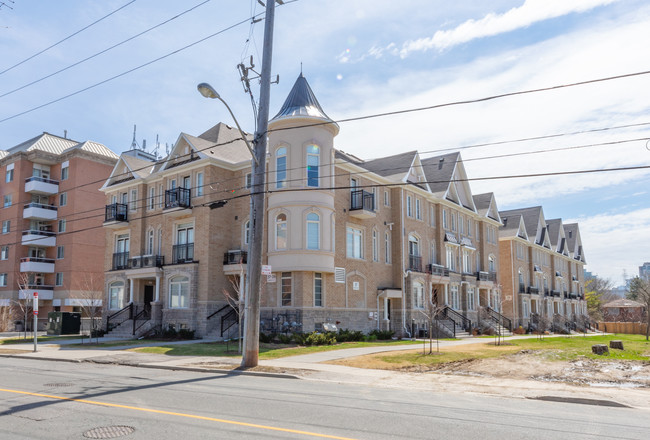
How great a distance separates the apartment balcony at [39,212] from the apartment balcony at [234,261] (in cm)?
2705

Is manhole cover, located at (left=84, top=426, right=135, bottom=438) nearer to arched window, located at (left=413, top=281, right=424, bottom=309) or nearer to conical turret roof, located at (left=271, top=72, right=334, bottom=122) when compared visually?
conical turret roof, located at (left=271, top=72, right=334, bottom=122)

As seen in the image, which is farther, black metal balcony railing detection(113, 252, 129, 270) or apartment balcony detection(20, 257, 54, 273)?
apartment balcony detection(20, 257, 54, 273)

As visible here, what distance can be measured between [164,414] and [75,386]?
4540 mm

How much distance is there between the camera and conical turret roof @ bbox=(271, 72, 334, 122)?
90.0 feet

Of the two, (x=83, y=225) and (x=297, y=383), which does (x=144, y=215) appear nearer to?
(x=83, y=225)

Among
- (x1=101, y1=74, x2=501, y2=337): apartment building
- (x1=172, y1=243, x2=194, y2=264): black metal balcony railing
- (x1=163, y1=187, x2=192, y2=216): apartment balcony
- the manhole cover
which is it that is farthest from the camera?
(x1=172, y1=243, x2=194, y2=264): black metal balcony railing

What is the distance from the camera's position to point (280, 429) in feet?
24.9

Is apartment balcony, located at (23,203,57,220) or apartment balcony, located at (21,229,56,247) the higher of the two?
apartment balcony, located at (23,203,57,220)

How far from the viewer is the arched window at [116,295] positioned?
114 ft

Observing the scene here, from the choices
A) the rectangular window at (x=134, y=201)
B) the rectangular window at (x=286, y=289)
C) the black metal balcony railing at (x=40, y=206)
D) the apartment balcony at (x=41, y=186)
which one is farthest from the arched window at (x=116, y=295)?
the apartment balcony at (x=41, y=186)

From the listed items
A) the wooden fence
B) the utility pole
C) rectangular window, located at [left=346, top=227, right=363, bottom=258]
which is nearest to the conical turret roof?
rectangular window, located at [left=346, top=227, right=363, bottom=258]

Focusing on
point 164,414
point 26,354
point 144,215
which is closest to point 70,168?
point 144,215

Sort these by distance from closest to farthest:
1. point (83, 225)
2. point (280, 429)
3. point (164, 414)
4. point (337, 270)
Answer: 1. point (280, 429)
2. point (164, 414)
3. point (337, 270)
4. point (83, 225)

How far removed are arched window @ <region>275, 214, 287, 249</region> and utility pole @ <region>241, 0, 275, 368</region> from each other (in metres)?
10.7
